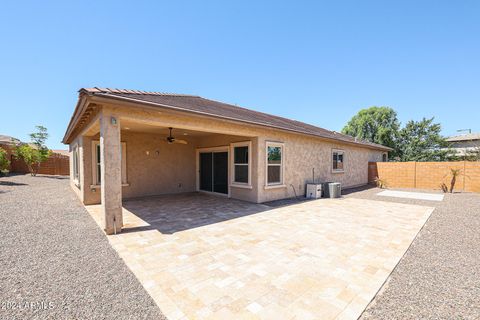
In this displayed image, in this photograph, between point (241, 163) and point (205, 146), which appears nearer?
point (241, 163)

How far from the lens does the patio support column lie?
481cm

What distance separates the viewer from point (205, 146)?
11.3 m

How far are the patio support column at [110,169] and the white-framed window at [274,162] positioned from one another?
5.69 meters

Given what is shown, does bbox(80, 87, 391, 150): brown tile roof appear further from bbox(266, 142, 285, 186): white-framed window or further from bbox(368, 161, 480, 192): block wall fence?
bbox(368, 161, 480, 192): block wall fence

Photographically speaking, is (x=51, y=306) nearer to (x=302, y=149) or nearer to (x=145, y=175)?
(x=145, y=175)

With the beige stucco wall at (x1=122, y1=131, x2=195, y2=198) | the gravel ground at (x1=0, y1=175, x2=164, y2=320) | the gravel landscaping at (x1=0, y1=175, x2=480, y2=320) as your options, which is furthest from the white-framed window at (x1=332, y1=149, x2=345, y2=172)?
the gravel ground at (x1=0, y1=175, x2=164, y2=320)

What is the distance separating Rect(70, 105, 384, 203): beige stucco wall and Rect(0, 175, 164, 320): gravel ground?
3.25 metres

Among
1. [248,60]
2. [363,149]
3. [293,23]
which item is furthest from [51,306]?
[363,149]

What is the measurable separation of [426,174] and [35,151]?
1264 inches

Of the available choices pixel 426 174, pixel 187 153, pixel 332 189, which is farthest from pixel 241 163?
pixel 426 174

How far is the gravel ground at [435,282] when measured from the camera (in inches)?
93.6

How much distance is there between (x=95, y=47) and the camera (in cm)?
869

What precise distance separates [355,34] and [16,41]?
1460cm

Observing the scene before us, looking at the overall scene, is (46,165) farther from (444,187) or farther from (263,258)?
(444,187)
